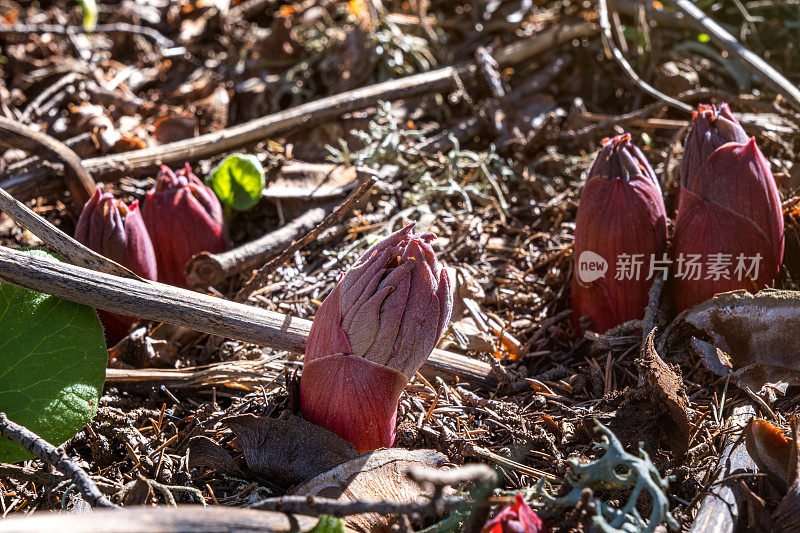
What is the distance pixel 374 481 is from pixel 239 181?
1352 millimetres

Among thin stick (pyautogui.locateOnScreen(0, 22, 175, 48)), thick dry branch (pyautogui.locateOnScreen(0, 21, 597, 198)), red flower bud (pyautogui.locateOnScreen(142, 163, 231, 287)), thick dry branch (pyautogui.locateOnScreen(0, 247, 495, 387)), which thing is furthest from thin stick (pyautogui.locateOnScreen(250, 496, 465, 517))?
thin stick (pyautogui.locateOnScreen(0, 22, 175, 48))

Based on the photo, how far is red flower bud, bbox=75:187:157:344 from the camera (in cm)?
203

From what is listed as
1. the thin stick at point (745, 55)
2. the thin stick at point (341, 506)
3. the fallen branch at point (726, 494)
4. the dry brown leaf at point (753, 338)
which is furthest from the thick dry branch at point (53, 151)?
the thin stick at point (745, 55)

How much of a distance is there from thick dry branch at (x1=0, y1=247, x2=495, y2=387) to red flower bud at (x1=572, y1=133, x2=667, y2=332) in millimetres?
502

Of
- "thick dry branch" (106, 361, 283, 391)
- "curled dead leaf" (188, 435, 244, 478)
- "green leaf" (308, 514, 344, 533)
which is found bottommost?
"curled dead leaf" (188, 435, 244, 478)

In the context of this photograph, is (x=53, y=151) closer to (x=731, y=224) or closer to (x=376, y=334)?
(x=376, y=334)

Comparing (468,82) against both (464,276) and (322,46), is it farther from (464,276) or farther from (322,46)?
(464,276)

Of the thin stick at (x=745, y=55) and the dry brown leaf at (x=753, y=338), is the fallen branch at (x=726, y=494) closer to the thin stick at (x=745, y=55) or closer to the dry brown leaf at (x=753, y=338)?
the dry brown leaf at (x=753, y=338)

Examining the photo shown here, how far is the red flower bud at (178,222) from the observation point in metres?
2.17

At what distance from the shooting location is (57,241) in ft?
6.14

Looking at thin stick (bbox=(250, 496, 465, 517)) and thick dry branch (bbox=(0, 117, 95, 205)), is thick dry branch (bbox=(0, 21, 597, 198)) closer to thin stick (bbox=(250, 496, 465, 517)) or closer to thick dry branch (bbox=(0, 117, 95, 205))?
thick dry branch (bbox=(0, 117, 95, 205))

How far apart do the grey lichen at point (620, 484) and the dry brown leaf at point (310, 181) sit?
1555 millimetres

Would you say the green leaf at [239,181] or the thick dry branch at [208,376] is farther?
the green leaf at [239,181]

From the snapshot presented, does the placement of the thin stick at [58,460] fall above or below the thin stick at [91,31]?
below
